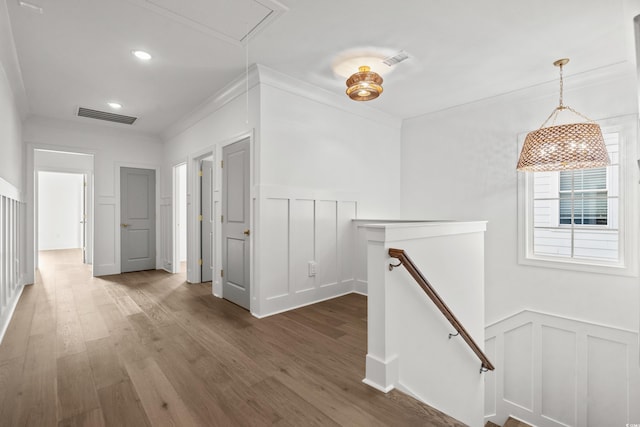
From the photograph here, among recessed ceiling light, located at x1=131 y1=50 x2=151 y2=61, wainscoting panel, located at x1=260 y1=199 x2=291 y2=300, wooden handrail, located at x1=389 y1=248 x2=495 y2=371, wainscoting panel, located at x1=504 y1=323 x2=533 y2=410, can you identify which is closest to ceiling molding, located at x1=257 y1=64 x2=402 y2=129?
recessed ceiling light, located at x1=131 y1=50 x2=151 y2=61

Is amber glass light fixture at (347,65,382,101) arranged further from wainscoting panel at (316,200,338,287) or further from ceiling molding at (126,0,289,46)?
wainscoting panel at (316,200,338,287)

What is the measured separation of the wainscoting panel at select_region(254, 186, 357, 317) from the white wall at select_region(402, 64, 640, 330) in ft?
4.83

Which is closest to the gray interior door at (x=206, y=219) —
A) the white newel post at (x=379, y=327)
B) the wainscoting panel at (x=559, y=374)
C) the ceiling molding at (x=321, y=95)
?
the ceiling molding at (x=321, y=95)

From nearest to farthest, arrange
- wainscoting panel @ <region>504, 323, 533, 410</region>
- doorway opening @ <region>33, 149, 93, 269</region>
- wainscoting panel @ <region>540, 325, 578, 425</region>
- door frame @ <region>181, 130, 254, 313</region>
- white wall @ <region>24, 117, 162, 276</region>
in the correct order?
door frame @ <region>181, 130, 254, 313</region> < wainscoting panel @ <region>540, 325, 578, 425</region> < wainscoting panel @ <region>504, 323, 533, 410</region> < white wall @ <region>24, 117, 162, 276</region> < doorway opening @ <region>33, 149, 93, 269</region>

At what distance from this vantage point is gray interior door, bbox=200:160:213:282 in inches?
187

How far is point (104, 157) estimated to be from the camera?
5410mm

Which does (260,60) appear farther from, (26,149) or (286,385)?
(26,149)

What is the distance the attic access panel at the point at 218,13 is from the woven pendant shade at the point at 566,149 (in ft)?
8.85

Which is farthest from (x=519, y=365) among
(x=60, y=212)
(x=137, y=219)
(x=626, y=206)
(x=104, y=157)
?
(x=60, y=212)

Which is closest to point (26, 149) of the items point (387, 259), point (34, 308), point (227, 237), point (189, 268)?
point (34, 308)

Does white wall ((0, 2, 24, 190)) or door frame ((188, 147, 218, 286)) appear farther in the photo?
door frame ((188, 147, 218, 286))

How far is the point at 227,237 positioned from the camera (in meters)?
3.87

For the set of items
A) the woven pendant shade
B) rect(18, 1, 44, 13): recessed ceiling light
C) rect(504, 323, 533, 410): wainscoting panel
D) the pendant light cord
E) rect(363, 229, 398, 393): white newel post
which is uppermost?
rect(18, 1, 44, 13): recessed ceiling light

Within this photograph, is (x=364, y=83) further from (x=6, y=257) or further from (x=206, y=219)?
(x=6, y=257)
